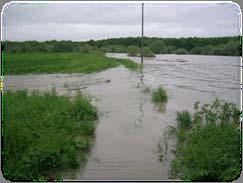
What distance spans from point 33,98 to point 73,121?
62 cm

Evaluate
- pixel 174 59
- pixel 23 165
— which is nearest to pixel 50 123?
pixel 23 165

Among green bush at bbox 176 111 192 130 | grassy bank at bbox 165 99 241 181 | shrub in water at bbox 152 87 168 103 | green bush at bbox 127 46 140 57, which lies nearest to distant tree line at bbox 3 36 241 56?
green bush at bbox 127 46 140 57

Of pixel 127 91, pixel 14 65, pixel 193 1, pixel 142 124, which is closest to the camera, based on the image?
pixel 193 1

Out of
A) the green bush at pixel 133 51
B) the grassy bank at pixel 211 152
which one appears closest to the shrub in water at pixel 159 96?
the grassy bank at pixel 211 152

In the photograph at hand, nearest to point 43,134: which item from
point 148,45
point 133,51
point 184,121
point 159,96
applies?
point 133,51

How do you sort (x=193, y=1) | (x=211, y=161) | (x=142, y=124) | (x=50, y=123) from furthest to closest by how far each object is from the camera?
(x=142, y=124), (x=50, y=123), (x=211, y=161), (x=193, y=1)

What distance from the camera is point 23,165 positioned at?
11.8 ft

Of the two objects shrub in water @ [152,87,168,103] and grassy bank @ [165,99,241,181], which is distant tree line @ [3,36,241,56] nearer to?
grassy bank @ [165,99,241,181]

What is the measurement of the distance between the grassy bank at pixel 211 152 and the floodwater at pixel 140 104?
0.62 feet

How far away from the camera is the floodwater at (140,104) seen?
12.1 feet

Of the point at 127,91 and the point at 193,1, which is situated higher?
the point at 193,1

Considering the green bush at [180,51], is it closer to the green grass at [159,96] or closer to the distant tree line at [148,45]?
the distant tree line at [148,45]

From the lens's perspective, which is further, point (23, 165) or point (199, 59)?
point (199, 59)

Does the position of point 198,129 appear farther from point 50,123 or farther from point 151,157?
point 50,123
